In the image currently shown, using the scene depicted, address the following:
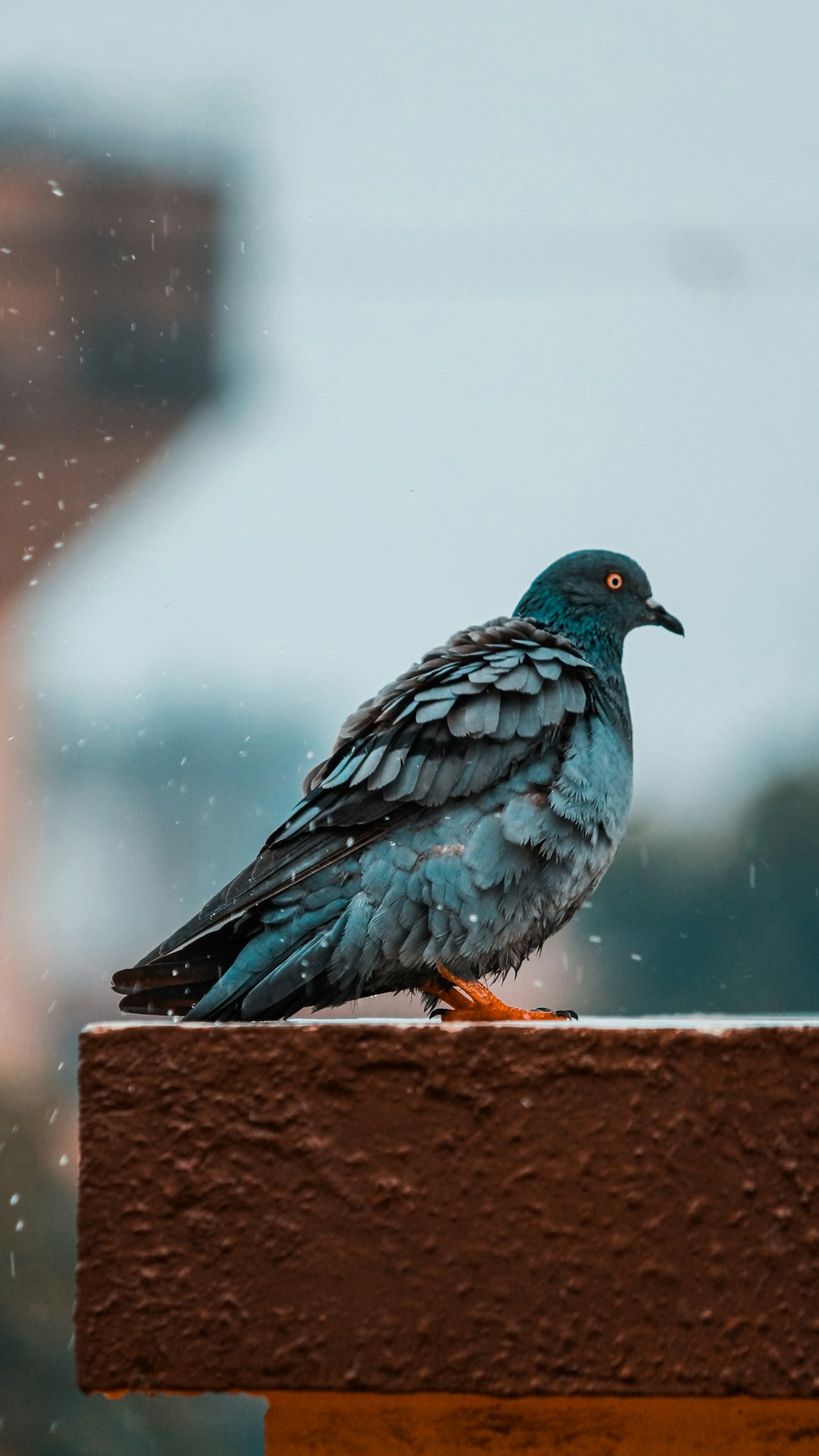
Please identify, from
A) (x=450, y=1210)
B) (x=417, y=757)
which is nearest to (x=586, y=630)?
(x=417, y=757)

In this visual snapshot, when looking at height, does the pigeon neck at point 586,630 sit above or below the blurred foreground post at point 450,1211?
above

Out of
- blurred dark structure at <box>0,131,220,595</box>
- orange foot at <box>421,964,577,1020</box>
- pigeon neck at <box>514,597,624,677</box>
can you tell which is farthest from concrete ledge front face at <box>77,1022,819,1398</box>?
blurred dark structure at <box>0,131,220,595</box>

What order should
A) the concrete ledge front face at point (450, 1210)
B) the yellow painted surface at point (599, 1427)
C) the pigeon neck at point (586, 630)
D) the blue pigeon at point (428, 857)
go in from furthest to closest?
the pigeon neck at point (586, 630), the blue pigeon at point (428, 857), the yellow painted surface at point (599, 1427), the concrete ledge front face at point (450, 1210)

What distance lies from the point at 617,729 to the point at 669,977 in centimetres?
1676

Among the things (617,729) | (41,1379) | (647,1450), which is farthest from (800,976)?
(647,1450)

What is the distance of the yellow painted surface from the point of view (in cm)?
177

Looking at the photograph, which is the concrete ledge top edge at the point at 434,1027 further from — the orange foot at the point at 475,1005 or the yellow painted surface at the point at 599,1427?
the orange foot at the point at 475,1005

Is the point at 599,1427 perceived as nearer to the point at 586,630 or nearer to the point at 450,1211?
the point at 450,1211

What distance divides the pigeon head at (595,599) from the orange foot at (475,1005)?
3.22ft

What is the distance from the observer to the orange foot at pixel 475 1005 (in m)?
2.78

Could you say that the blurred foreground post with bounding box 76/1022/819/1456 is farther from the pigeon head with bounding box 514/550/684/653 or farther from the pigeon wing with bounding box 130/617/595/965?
the pigeon head with bounding box 514/550/684/653

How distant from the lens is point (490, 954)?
9.42 feet

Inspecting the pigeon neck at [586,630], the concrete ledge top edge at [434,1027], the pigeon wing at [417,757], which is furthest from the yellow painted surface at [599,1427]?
the pigeon neck at [586,630]

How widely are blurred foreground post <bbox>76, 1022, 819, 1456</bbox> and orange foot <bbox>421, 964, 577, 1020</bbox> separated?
104cm
